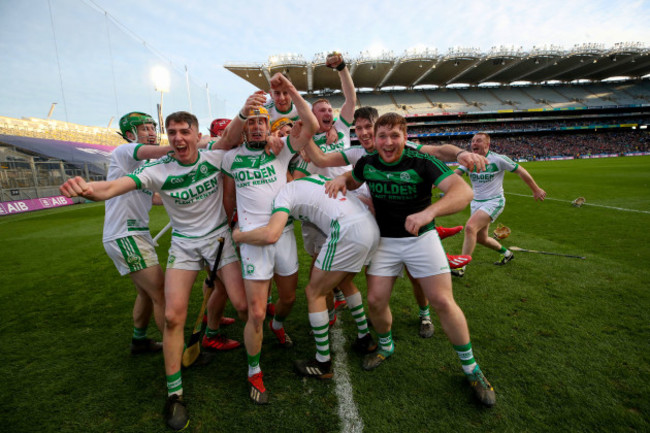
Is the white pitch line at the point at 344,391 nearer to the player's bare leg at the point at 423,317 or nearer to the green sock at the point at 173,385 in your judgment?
the player's bare leg at the point at 423,317

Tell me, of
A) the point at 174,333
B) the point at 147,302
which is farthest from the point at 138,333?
the point at 174,333

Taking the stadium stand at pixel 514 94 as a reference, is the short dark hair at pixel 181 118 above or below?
below

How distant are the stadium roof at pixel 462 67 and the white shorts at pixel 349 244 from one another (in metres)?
41.9

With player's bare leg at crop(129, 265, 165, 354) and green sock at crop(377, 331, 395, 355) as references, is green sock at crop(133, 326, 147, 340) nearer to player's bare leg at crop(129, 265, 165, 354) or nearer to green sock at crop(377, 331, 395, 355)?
player's bare leg at crop(129, 265, 165, 354)

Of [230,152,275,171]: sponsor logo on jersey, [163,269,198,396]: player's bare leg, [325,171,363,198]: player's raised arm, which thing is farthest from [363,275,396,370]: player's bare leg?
[163,269,198,396]: player's bare leg

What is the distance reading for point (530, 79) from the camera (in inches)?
2153

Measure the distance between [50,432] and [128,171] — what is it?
2430 millimetres

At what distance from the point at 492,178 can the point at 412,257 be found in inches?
148

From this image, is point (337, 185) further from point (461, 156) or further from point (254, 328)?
point (254, 328)

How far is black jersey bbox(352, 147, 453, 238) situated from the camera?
2.74 m

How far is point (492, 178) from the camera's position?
5559mm

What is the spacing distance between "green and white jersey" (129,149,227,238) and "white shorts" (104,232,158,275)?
0.43 metres

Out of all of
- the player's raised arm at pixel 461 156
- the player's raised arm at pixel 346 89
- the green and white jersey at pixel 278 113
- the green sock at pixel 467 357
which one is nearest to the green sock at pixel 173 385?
the green sock at pixel 467 357

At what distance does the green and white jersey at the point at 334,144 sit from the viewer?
13.6 ft
